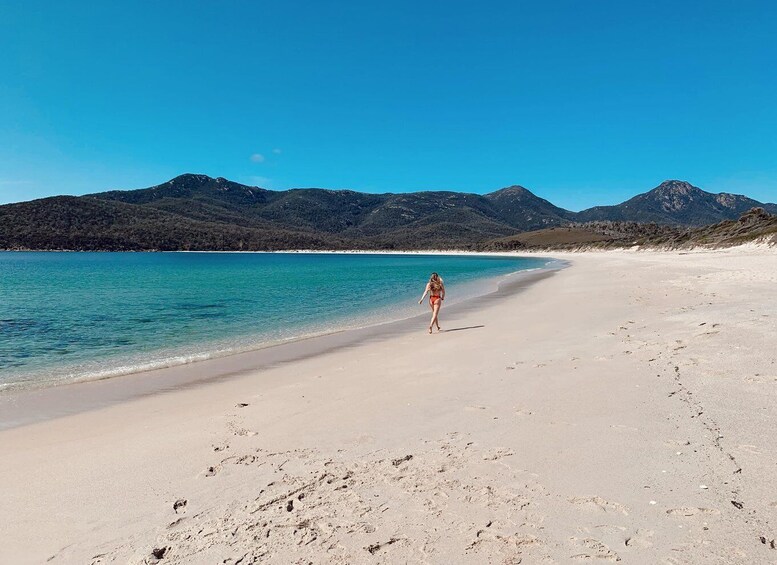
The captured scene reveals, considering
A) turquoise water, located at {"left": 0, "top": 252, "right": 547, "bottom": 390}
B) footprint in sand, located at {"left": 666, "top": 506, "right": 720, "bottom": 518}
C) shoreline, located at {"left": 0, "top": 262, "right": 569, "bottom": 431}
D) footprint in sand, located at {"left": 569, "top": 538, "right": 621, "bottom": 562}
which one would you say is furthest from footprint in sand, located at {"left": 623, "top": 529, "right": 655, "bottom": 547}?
turquoise water, located at {"left": 0, "top": 252, "right": 547, "bottom": 390}

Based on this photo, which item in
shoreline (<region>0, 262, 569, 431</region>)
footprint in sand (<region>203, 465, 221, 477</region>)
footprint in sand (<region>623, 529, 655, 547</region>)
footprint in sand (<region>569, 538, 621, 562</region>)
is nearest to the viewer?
footprint in sand (<region>569, 538, 621, 562</region>)

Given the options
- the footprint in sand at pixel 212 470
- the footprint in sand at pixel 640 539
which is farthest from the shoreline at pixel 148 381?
the footprint in sand at pixel 640 539

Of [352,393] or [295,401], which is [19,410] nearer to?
[295,401]

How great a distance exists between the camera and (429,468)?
14.9 feet

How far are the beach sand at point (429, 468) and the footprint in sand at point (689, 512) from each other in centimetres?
2

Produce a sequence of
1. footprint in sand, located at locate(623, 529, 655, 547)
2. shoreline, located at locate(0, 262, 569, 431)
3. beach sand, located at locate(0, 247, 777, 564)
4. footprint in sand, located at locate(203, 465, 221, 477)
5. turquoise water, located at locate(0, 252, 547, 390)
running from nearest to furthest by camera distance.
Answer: footprint in sand, located at locate(623, 529, 655, 547) → beach sand, located at locate(0, 247, 777, 564) → footprint in sand, located at locate(203, 465, 221, 477) → shoreline, located at locate(0, 262, 569, 431) → turquoise water, located at locate(0, 252, 547, 390)

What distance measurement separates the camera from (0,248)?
135125 mm

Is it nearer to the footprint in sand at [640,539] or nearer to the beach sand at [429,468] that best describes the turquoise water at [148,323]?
the beach sand at [429,468]

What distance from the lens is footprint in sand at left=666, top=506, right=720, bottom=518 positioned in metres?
3.39

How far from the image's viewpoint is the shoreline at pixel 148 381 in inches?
309

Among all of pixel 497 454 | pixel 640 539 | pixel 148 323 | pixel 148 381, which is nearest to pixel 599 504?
pixel 640 539

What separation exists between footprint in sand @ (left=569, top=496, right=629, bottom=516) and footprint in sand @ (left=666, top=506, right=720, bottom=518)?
34 centimetres

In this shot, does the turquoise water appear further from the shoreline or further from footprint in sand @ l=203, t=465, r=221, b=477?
footprint in sand @ l=203, t=465, r=221, b=477

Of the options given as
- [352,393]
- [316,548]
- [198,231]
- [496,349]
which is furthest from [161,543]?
[198,231]
